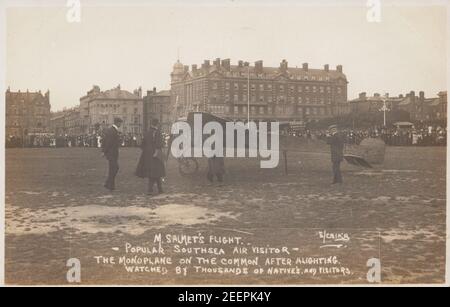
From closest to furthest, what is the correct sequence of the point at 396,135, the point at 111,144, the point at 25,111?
1. the point at 25,111
2. the point at 111,144
3. the point at 396,135

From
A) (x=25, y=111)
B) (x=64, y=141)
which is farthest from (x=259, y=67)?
(x=25, y=111)

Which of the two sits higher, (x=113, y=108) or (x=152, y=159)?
(x=113, y=108)

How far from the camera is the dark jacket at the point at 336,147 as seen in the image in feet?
21.3

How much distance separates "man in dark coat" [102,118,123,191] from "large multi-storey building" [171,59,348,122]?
0.86 meters

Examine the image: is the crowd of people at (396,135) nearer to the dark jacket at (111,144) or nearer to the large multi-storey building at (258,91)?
the large multi-storey building at (258,91)

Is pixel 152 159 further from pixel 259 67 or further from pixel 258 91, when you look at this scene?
pixel 259 67

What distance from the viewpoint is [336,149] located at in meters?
6.54

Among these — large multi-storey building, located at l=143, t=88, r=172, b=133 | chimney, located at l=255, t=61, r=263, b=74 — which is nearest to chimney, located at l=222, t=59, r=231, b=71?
chimney, located at l=255, t=61, r=263, b=74

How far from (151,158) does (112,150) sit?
22.3 inches

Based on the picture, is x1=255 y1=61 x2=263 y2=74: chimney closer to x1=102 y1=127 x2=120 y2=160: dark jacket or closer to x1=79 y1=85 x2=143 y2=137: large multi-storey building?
x1=79 y1=85 x2=143 y2=137: large multi-storey building

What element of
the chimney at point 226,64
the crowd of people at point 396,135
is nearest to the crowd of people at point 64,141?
the chimney at point 226,64

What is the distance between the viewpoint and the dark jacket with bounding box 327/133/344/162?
6492 millimetres
